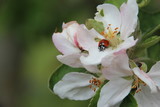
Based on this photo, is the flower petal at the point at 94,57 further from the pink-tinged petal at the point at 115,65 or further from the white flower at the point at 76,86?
the white flower at the point at 76,86

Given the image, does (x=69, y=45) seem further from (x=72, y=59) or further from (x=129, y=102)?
(x=129, y=102)

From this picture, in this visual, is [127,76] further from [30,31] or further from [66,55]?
[30,31]

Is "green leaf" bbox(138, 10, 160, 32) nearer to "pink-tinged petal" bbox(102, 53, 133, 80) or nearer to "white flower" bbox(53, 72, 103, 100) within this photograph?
"white flower" bbox(53, 72, 103, 100)

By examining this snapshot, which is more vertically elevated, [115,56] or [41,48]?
[41,48]

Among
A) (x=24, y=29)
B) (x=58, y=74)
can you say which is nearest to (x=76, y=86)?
(x=58, y=74)

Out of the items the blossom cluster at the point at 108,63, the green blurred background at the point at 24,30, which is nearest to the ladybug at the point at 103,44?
the blossom cluster at the point at 108,63

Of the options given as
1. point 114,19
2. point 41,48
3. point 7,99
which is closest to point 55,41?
point 114,19
